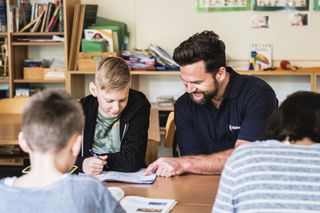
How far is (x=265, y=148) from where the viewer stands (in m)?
1.32

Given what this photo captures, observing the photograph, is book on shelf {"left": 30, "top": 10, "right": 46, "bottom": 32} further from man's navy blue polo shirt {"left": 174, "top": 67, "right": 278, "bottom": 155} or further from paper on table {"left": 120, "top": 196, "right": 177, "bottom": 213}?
paper on table {"left": 120, "top": 196, "right": 177, "bottom": 213}

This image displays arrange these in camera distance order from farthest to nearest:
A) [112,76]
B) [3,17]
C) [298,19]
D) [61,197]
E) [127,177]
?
[3,17] < [298,19] < [112,76] < [127,177] < [61,197]

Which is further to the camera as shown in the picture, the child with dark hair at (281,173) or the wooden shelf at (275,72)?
the wooden shelf at (275,72)

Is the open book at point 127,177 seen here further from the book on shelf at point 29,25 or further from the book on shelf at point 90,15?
the book on shelf at point 29,25

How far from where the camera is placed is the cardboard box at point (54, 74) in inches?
186

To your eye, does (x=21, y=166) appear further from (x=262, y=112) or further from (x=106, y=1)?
(x=262, y=112)

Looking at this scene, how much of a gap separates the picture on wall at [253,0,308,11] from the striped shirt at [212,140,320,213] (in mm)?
3353

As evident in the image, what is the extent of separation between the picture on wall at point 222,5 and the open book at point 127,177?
275cm

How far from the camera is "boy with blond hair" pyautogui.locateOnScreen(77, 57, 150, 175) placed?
219cm

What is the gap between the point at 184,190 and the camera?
1911 mm

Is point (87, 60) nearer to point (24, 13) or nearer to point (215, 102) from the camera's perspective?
point (24, 13)

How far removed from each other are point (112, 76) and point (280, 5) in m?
2.73

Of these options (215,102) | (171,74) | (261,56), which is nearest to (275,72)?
(261,56)

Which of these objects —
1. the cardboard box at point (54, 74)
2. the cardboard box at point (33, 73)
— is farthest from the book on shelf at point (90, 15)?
the cardboard box at point (33, 73)
